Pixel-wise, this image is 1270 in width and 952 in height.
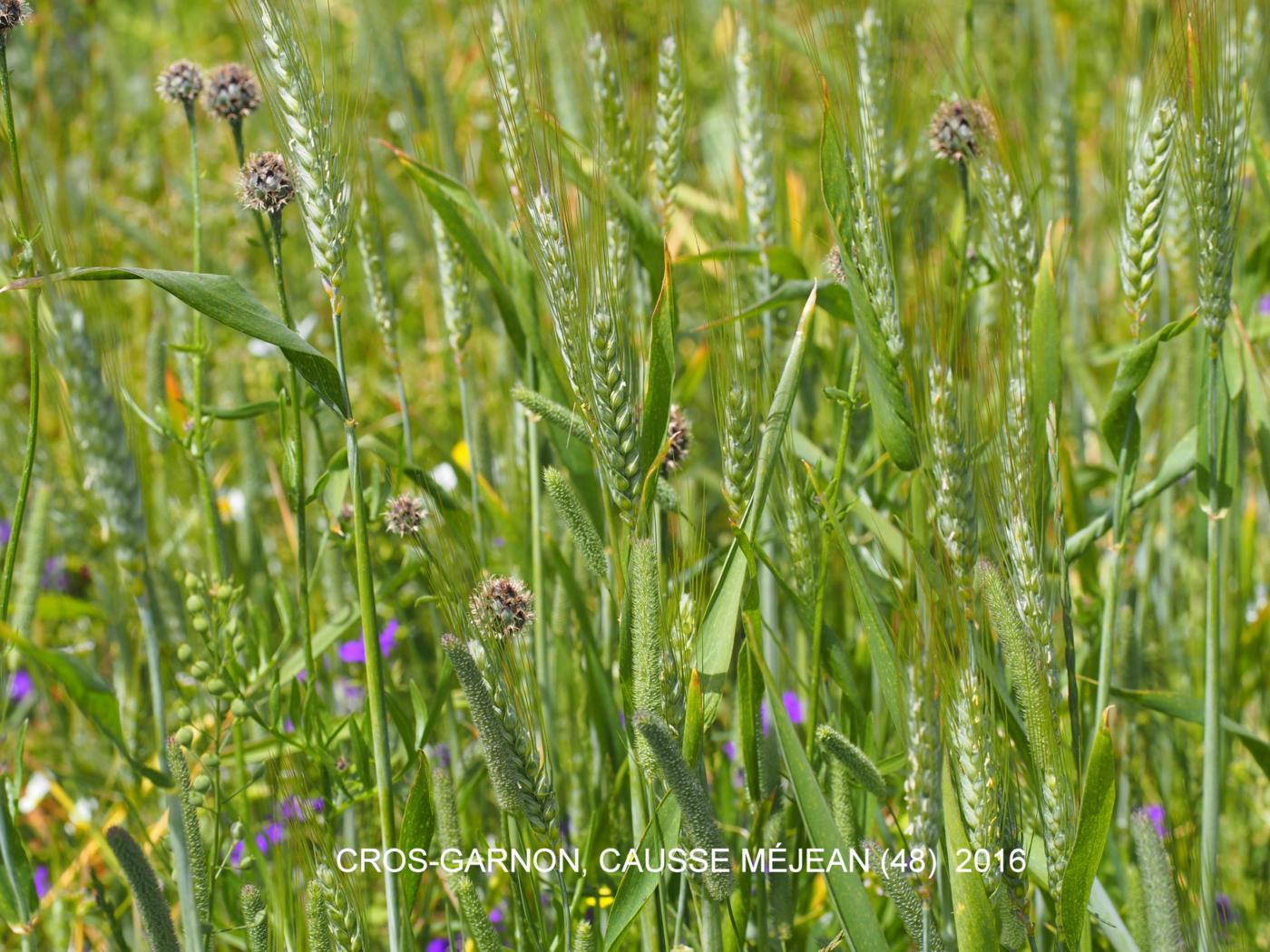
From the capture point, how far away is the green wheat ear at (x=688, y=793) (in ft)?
2.40

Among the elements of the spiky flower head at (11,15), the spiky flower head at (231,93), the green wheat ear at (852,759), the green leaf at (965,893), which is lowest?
the green leaf at (965,893)

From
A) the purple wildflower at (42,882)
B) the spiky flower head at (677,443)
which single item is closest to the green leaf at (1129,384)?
the spiky flower head at (677,443)

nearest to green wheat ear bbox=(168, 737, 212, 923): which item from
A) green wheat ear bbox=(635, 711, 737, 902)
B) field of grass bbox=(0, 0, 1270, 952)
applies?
→ field of grass bbox=(0, 0, 1270, 952)

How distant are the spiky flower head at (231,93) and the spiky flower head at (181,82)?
0.13ft

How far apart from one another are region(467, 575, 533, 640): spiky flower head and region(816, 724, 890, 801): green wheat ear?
0.74 feet

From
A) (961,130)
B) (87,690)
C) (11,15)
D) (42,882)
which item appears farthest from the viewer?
(42,882)

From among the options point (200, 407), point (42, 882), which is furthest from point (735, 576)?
point (42, 882)

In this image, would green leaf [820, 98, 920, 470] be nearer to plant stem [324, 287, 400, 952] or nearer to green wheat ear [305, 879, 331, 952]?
plant stem [324, 287, 400, 952]

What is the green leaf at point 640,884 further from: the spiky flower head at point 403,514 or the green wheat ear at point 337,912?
the spiky flower head at point 403,514

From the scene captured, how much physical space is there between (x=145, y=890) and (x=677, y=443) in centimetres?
54

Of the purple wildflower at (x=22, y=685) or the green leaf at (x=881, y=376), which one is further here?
the purple wildflower at (x=22, y=685)

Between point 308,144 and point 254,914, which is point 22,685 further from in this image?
point 308,144

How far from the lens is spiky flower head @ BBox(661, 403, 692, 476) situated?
1.05m

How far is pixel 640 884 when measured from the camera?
865mm
